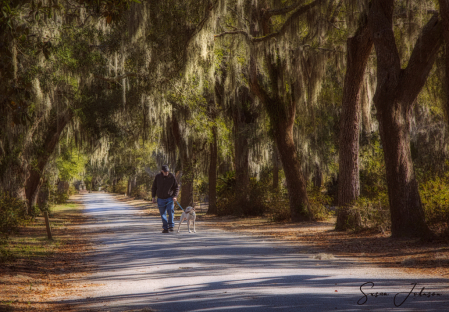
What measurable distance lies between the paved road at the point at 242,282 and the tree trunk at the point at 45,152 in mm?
11490

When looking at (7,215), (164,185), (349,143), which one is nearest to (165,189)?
(164,185)

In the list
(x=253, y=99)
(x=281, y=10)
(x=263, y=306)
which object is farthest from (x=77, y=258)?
(x=253, y=99)

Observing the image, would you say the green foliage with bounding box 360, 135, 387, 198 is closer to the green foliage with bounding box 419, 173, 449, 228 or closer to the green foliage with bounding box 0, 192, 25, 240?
the green foliage with bounding box 419, 173, 449, 228

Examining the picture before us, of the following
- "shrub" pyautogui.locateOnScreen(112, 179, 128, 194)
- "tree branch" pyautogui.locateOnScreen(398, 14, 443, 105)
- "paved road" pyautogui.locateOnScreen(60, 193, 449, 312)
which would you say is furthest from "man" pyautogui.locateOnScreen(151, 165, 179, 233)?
"shrub" pyautogui.locateOnScreen(112, 179, 128, 194)

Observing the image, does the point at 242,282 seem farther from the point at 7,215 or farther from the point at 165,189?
the point at 7,215

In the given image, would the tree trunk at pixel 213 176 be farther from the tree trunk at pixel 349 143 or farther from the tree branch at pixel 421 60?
the tree branch at pixel 421 60

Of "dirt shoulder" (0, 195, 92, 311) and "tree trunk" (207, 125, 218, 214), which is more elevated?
"tree trunk" (207, 125, 218, 214)

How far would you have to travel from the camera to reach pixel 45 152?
A: 72.2ft

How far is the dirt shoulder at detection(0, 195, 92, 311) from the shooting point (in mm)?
6395

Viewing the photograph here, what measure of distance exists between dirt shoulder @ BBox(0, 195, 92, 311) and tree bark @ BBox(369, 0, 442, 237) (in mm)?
6731

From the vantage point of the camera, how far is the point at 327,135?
24.4 metres

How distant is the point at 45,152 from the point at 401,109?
51.7 ft

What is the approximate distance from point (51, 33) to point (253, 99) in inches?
379

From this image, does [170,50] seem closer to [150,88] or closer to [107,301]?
[150,88]
